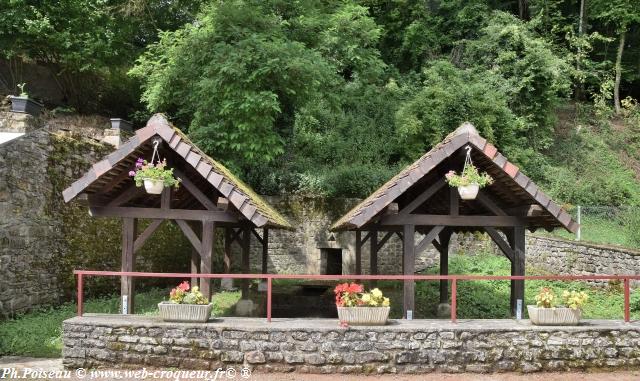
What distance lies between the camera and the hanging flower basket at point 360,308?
663 cm

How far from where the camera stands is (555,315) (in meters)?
6.82

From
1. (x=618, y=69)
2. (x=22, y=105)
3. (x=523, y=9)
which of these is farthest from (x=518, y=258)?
(x=523, y=9)

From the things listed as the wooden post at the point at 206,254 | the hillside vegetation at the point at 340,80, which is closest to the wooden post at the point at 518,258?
the wooden post at the point at 206,254

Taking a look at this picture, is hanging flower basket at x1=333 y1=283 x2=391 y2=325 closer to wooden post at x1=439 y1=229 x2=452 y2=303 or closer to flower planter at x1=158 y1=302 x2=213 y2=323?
flower planter at x1=158 y1=302 x2=213 y2=323

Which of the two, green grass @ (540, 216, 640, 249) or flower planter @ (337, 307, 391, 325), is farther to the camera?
green grass @ (540, 216, 640, 249)

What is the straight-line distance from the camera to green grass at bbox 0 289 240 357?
764 cm

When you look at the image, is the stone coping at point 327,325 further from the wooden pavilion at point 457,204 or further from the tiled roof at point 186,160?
the tiled roof at point 186,160

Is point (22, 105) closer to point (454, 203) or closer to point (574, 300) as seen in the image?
point (454, 203)

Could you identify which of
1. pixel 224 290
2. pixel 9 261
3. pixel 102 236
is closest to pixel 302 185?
pixel 224 290

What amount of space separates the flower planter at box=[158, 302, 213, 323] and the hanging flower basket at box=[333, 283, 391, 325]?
1.66 m

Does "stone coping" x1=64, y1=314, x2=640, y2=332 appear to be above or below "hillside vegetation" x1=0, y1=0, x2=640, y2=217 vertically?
below

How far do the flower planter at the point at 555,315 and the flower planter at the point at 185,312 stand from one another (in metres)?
4.12

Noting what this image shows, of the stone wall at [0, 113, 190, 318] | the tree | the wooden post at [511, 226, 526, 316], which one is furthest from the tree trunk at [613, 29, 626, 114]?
the stone wall at [0, 113, 190, 318]

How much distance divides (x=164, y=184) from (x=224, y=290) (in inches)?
272
